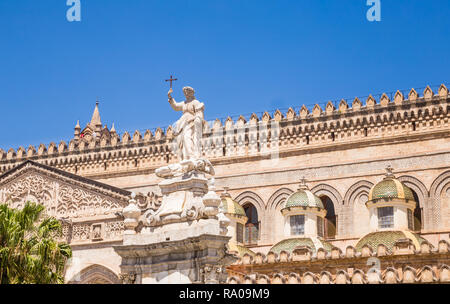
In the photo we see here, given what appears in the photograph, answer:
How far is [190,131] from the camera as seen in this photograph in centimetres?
1329

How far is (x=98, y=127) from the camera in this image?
53.5m

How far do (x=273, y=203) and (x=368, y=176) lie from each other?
4.67 m

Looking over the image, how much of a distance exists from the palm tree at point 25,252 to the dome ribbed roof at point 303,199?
1379 centimetres

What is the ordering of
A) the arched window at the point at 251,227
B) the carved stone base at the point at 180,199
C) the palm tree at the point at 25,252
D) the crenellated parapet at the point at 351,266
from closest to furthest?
the carved stone base at the point at 180,199
the palm tree at the point at 25,252
the crenellated parapet at the point at 351,266
the arched window at the point at 251,227

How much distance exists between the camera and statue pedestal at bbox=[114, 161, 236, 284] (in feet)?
38.9

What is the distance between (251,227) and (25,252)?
19137 millimetres

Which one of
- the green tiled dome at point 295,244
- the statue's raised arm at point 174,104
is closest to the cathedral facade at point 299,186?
the green tiled dome at point 295,244

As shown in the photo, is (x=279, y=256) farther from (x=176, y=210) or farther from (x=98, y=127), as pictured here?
(x=98, y=127)

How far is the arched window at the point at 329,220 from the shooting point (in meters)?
35.8

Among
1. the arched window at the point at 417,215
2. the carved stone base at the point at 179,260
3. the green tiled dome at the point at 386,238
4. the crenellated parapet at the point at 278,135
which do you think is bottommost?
the carved stone base at the point at 179,260

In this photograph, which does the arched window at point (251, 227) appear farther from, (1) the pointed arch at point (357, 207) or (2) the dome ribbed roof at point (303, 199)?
(2) the dome ribbed roof at point (303, 199)

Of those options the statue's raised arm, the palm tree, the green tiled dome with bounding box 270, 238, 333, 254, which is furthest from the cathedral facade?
the statue's raised arm

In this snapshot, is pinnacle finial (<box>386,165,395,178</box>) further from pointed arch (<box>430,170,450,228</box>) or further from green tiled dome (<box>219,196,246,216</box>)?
green tiled dome (<box>219,196,246,216</box>)
